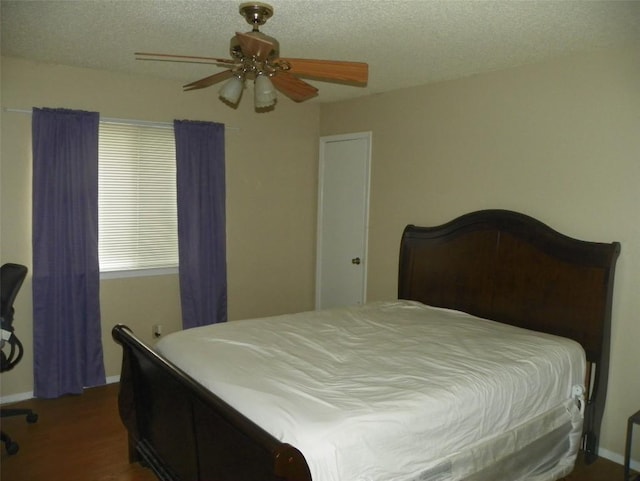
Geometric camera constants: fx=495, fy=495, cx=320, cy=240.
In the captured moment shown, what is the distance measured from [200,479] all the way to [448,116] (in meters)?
3.07

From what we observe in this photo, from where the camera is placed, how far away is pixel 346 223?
4.84 metres

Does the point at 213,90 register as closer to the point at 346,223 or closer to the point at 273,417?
the point at 346,223

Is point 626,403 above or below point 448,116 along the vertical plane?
below

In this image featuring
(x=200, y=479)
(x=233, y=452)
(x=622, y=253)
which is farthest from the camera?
(x=622, y=253)

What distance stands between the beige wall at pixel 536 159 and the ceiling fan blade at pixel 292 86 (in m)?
1.47

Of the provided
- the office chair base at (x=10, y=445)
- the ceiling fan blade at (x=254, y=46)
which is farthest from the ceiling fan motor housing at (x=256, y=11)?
the office chair base at (x=10, y=445)

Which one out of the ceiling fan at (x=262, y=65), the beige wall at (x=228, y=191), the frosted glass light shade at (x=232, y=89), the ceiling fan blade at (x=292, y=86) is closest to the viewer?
the ceiling fan at (x=262, y=65)

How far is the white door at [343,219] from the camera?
4.68m

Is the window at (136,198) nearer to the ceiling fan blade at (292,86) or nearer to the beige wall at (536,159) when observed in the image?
the ceiling fan blade at (292,86)

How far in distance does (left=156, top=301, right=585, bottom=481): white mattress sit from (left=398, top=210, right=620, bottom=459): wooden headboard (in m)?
0.19

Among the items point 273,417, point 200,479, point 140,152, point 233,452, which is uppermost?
point 140,152

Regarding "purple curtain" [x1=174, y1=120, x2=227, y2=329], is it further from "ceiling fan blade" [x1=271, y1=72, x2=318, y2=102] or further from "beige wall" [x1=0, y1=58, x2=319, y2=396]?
"ceiling fan blade" [x1=271, y1=72, x2=318, y2=102]

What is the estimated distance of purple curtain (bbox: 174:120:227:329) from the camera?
4223 mm

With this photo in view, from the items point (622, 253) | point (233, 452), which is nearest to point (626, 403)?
point (622, 253)
